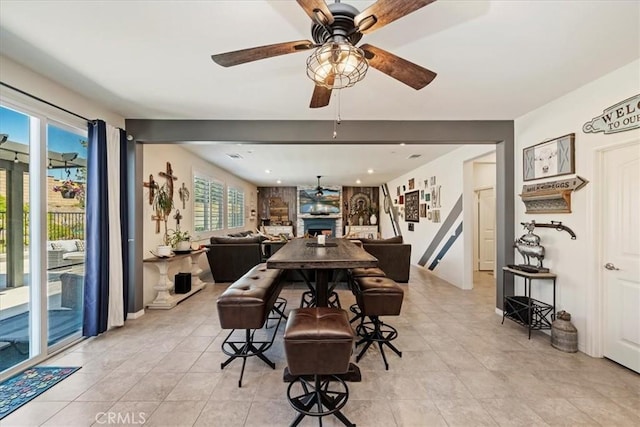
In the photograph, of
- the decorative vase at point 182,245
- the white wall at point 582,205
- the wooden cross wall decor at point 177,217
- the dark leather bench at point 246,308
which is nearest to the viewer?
the dark leather bench at point 246,308

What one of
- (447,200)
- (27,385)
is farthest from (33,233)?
(447,200)

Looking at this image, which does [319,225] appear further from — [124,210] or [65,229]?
[65,229]

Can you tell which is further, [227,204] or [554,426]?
[227,204]

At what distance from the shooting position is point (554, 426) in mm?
1810

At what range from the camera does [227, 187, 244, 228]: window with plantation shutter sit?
816cm

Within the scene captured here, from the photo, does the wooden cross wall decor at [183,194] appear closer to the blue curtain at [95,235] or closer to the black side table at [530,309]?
the blue curtain at [95,235]

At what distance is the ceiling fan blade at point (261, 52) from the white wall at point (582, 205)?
2789mm

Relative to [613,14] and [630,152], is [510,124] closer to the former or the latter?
[630,152]

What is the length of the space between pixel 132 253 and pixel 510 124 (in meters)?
5.13

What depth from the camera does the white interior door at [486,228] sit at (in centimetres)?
654

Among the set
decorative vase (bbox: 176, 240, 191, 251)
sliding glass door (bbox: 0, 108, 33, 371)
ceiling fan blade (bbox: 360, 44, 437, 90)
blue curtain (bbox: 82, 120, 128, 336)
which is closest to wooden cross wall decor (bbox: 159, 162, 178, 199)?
decorative vase (bbox: 176, 240, 191, 251)

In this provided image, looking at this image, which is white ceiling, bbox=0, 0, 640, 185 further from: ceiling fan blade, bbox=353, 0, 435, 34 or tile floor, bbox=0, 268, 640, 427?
tile floor, bbox=0, 268, 640, 427

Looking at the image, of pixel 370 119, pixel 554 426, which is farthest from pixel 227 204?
pixel 554 426

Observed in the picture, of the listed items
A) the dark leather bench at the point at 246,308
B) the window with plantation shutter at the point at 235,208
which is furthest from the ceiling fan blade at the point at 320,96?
the window with plantation shutter at the point at 235,208
